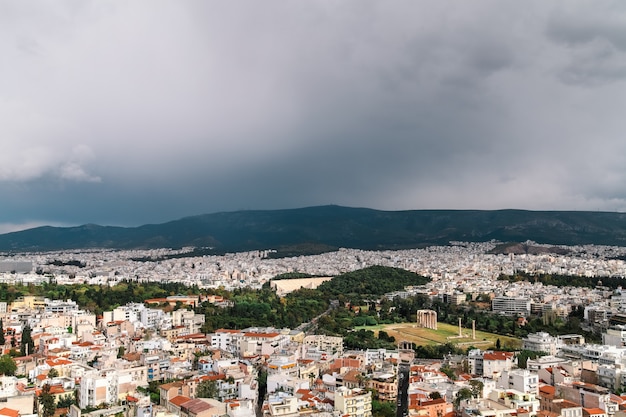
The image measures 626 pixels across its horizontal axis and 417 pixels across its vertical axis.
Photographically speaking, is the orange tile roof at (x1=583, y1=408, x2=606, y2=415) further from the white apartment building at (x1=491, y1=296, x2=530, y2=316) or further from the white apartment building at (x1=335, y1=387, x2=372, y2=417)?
the white apartment building at (x1=491, y1=296, x2=530, y2=316)

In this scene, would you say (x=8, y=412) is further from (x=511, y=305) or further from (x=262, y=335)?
(x=511, y=305)

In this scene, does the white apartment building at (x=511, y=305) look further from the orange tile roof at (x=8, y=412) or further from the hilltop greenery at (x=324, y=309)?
the orange tile roof at (x=8, y=412)

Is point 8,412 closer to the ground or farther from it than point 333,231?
closer to the ground

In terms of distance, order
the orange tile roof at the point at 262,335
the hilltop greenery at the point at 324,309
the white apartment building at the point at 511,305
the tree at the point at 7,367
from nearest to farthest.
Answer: the tree at the point at 7,367 < the orange tile roof at the point at 262,335 < the hilltop greenery at the point at 324,309 < the white apartment building at the point at 511,305

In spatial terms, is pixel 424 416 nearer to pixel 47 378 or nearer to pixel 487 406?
pixel 487 406

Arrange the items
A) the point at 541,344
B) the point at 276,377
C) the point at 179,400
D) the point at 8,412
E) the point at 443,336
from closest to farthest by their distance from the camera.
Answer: the point at 8,412 → the point at 179,400 → the point at 276,377 → the point at 541,344 → the point at 443,336

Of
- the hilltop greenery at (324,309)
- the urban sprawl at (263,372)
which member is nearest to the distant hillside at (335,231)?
the hilltop greenery at (324,309)

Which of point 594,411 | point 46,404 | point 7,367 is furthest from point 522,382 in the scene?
point 7,367
